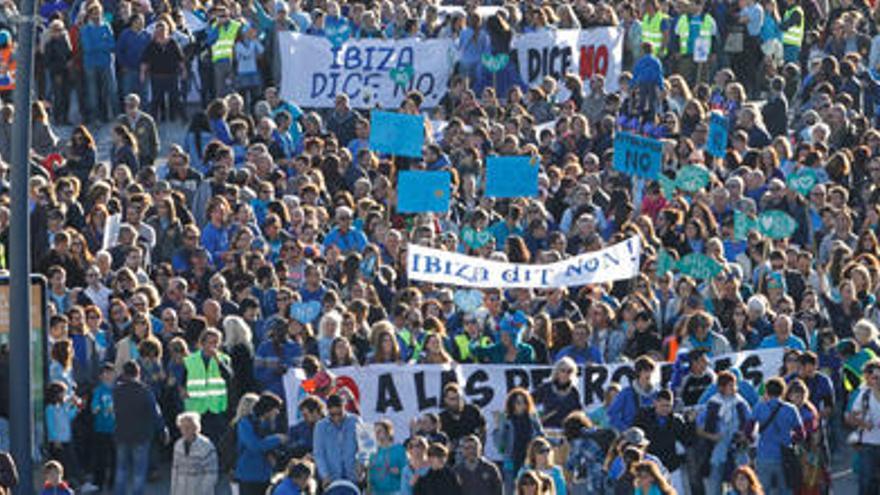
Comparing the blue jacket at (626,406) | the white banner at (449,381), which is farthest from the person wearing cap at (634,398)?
the white banner at (449,381)

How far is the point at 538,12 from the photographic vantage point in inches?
1467

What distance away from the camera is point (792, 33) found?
126ft

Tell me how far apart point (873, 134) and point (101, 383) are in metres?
9.83

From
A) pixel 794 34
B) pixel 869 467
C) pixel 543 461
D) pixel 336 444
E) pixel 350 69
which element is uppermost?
pixel 794 34

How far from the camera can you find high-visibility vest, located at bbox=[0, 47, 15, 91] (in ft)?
114

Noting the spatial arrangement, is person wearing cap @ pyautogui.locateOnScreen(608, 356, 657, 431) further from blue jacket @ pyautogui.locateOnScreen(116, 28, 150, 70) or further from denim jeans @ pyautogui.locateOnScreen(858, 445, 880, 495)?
blue jacket @ pyautogui.locateOnScreen(116, 28, 150, 70)

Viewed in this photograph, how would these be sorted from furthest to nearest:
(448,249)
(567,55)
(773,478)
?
(567,55), (448,249), (773,478)

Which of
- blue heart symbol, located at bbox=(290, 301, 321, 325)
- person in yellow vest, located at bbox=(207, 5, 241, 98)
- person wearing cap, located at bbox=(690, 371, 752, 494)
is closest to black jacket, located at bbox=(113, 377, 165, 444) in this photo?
blue heart symbol, located at bbox=(290, 301, 321, 325)

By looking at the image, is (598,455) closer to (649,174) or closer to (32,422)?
(32,422)

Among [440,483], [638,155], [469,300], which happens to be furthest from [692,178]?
[440,483]

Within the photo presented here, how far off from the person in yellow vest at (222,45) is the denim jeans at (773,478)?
13.1 meters

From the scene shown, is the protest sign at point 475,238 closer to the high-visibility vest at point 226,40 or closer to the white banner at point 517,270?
the white banner at point 517,270

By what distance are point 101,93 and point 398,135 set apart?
6171 millimetres

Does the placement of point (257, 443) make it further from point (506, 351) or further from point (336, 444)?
point (506, 351)
